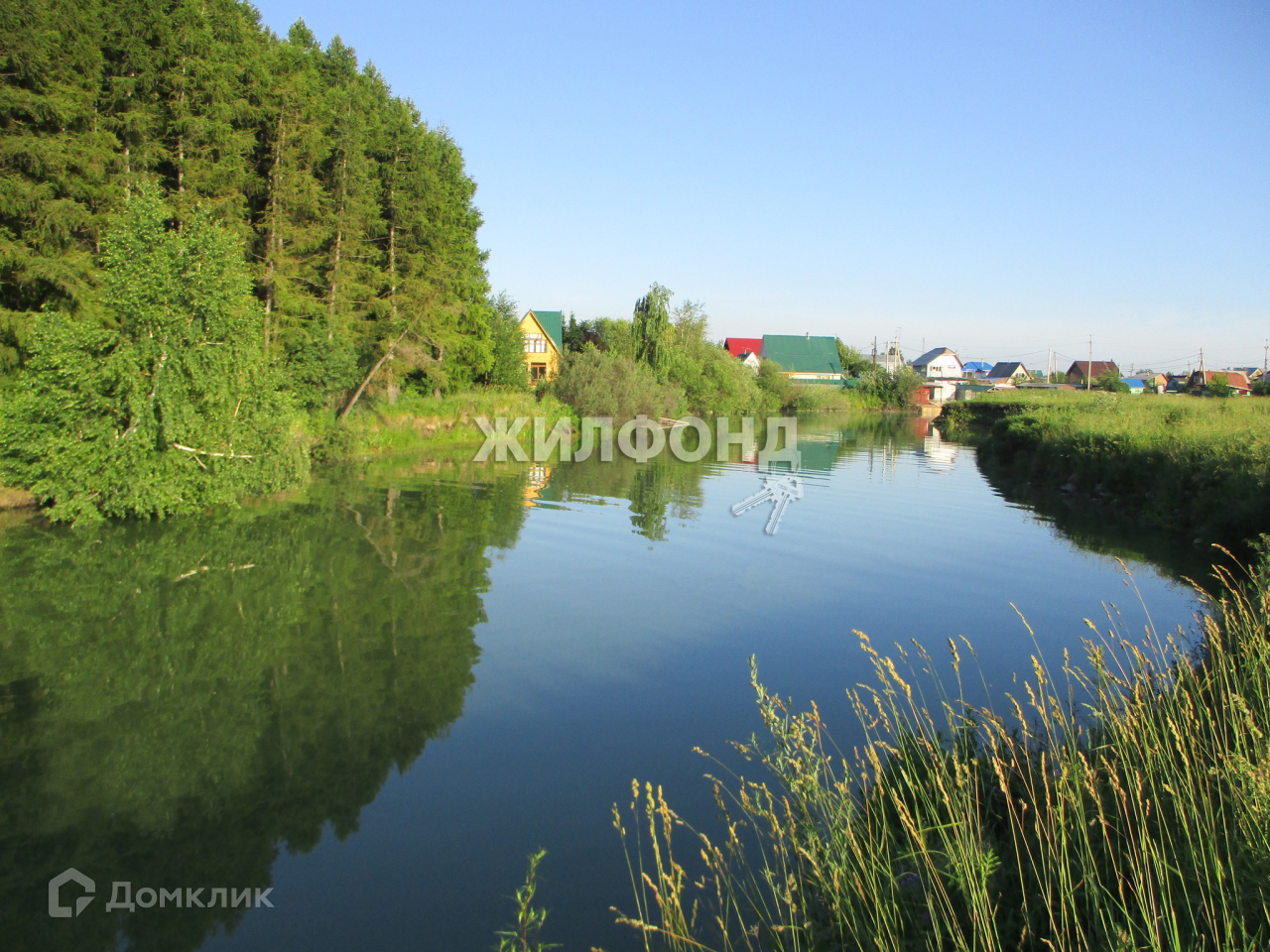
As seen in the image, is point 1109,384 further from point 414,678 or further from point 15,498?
point 15,498

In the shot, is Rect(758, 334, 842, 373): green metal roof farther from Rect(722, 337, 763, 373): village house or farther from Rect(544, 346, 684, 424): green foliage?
Rect(544, 346, 684, 424): green foliage

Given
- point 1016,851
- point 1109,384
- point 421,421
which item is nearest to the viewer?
point 1016,851

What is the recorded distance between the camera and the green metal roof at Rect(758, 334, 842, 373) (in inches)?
3644

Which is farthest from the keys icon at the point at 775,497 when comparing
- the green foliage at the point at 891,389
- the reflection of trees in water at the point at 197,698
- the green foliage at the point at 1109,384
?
the green foliage at the point at 1109,384

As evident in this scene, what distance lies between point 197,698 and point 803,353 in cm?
9164

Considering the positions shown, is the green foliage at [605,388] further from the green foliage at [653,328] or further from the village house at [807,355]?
the village house at [807,355]

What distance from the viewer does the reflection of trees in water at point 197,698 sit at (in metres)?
4.84

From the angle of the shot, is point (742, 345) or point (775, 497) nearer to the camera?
point (775, 497)

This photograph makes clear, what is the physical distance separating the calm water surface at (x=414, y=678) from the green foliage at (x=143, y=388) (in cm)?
88

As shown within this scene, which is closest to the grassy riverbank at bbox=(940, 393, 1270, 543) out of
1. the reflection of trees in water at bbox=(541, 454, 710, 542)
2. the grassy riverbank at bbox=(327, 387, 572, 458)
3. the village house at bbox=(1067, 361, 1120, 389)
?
the reflection of trees in water at bbox=(541, 454, 710, 542)

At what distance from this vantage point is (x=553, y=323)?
6344cm

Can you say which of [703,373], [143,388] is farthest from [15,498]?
[703,373]

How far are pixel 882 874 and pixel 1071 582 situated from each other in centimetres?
1040

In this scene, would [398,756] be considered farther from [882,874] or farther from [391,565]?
[391,565]
